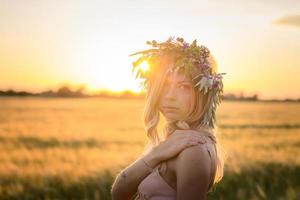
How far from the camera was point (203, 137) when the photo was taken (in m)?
2.59

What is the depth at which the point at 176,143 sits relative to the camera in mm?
2594

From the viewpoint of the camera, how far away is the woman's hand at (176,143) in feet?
8.38

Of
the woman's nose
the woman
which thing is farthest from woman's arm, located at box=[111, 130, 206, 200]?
the woman's nose

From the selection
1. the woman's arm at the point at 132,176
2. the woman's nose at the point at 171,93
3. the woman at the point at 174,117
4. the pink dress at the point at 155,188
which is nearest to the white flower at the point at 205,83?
the woman at the point at 174,117

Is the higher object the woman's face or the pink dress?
the woman's face

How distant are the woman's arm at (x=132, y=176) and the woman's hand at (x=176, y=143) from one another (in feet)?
0.12

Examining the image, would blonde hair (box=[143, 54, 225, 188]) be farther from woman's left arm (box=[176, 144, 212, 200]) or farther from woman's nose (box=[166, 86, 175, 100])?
woman's left arm (box=[176, 144, 212, 200])

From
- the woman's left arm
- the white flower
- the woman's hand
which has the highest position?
the white flower

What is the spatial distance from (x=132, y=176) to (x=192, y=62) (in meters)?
0.54

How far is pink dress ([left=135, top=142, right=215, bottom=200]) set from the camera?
8.70 ft

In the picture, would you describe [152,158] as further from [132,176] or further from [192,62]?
[192,62]

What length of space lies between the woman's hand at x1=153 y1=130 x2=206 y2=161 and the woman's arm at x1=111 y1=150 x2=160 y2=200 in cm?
4

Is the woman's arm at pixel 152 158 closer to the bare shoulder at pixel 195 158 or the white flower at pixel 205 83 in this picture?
the bare shoulder at pixel 195 158

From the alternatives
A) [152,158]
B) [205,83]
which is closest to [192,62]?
[205,83]
